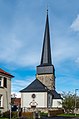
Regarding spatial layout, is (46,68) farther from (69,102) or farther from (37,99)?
(69,102)

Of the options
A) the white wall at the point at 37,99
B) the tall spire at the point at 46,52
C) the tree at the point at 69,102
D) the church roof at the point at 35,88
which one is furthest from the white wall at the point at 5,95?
the tall spire at the point at 46,52

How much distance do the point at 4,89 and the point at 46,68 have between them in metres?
59.8

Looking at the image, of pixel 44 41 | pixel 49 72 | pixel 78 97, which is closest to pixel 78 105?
pixel 78 97

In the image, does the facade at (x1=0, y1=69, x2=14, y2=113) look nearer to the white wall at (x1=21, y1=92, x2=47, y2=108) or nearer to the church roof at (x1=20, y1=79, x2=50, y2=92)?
the white wall at (x1=21, y1=92, x2=47, y2=108)

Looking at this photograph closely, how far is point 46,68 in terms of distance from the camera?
103 m

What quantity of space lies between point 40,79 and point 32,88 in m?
14.6

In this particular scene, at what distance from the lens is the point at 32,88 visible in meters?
87.9

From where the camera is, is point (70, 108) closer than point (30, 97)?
Yes

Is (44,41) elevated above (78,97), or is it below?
above

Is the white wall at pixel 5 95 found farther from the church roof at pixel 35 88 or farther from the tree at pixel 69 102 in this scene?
the church roof at pixel 35 88

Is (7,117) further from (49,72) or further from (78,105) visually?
(49,72)

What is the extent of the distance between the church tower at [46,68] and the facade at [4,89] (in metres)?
57.5

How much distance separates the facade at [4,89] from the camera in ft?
140

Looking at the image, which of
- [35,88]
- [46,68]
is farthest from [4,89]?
[46,68]
